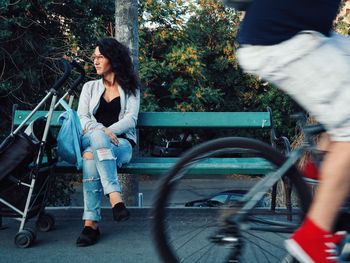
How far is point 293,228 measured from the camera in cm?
232

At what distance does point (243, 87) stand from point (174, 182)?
69.4 ft

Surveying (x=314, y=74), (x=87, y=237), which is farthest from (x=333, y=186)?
(x=87, y=237)

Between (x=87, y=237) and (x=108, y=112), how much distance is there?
121 centimetres

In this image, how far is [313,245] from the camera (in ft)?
6.68

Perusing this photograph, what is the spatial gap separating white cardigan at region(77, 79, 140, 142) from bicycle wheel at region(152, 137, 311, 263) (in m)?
2.17

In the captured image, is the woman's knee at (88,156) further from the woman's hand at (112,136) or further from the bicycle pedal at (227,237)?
the bicycle pedal at (227,237)

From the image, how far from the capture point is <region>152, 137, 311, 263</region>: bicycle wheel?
2.27 metres

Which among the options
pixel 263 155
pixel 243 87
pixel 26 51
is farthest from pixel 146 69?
pixel 263 155

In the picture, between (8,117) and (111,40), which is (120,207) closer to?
(111,40)

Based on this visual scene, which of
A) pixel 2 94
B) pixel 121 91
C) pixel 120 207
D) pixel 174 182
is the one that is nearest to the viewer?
pixel 174 182

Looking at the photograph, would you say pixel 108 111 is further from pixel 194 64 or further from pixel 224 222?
pixel 194 64

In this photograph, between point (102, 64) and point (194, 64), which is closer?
point (102, 64)

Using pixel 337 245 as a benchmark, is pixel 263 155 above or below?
above

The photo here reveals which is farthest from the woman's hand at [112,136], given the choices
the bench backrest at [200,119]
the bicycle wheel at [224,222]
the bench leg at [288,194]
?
the bench leg at [288,194]
